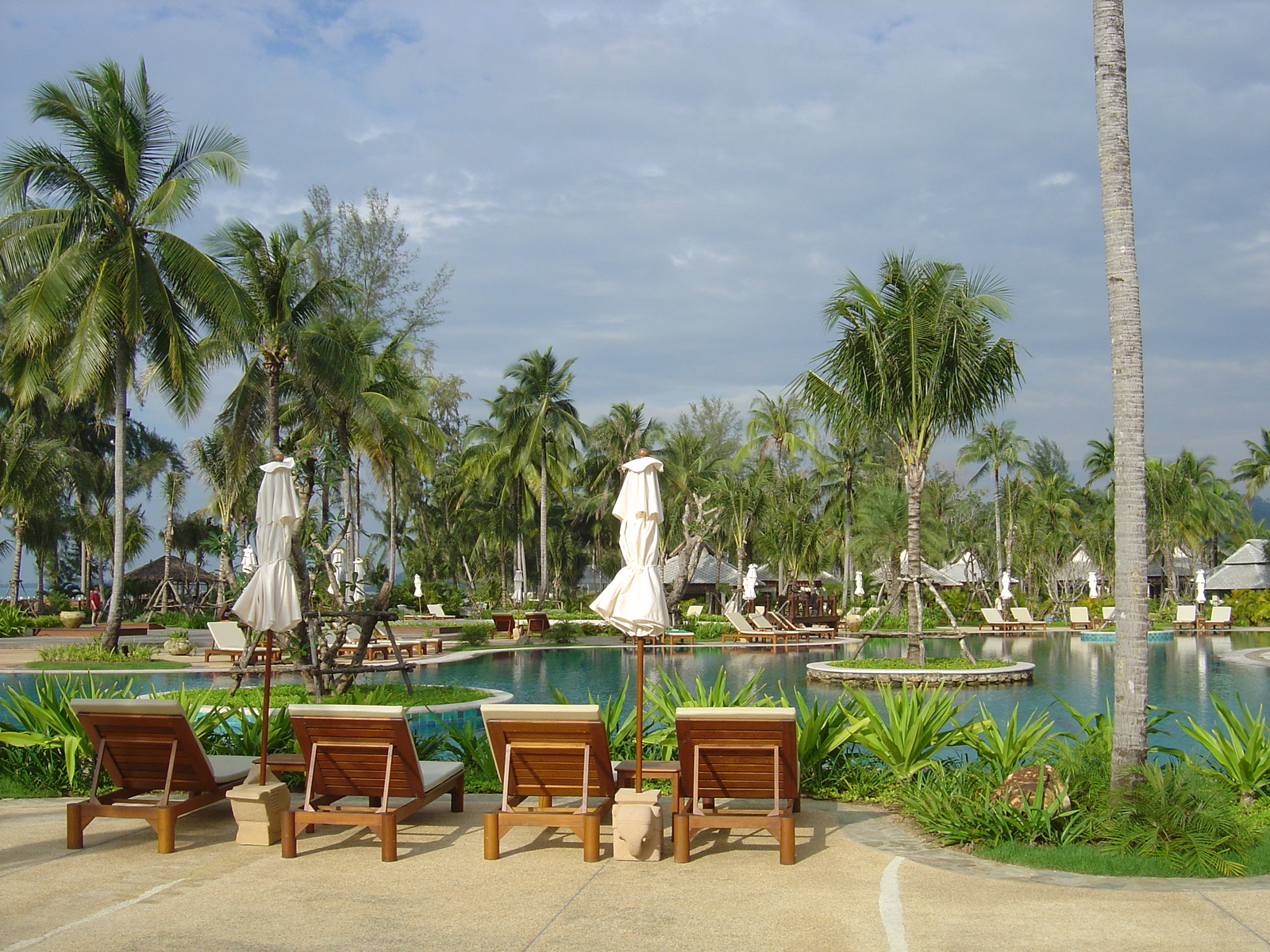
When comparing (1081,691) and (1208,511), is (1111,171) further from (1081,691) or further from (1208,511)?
(1208,511)

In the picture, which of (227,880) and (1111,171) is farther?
(1111,171)

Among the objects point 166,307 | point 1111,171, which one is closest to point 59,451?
point 166,307

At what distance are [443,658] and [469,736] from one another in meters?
15.0

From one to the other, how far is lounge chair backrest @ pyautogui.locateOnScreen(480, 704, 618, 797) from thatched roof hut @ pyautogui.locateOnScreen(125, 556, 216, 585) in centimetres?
4122

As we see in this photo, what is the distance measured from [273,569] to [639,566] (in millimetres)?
2579

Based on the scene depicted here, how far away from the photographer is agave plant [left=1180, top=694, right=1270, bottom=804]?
6.52 m

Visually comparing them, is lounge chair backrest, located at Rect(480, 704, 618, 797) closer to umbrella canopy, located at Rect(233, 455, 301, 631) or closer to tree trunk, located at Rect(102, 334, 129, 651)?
umbrella canopy, located at Rect(233, 455, 301, 631)

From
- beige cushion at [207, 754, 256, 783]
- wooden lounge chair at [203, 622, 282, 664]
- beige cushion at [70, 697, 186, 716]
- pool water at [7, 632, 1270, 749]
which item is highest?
beige cushion at [70, 697, 186, 716]

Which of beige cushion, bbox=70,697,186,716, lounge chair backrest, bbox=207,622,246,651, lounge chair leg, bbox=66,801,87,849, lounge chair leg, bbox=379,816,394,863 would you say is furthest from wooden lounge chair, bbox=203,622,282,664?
lounge chair leg, bbox=379,816,394,863

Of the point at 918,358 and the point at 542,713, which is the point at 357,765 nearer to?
the point at 542,713

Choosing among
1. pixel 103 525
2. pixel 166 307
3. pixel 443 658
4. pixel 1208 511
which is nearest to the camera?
pixel 166 307

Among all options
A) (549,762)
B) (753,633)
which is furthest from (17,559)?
(549,762)

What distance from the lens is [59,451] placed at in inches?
1229

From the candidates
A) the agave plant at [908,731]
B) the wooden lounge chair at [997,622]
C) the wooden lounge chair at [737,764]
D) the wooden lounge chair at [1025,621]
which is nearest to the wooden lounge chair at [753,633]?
the wooden lounge chair at [997,622]
